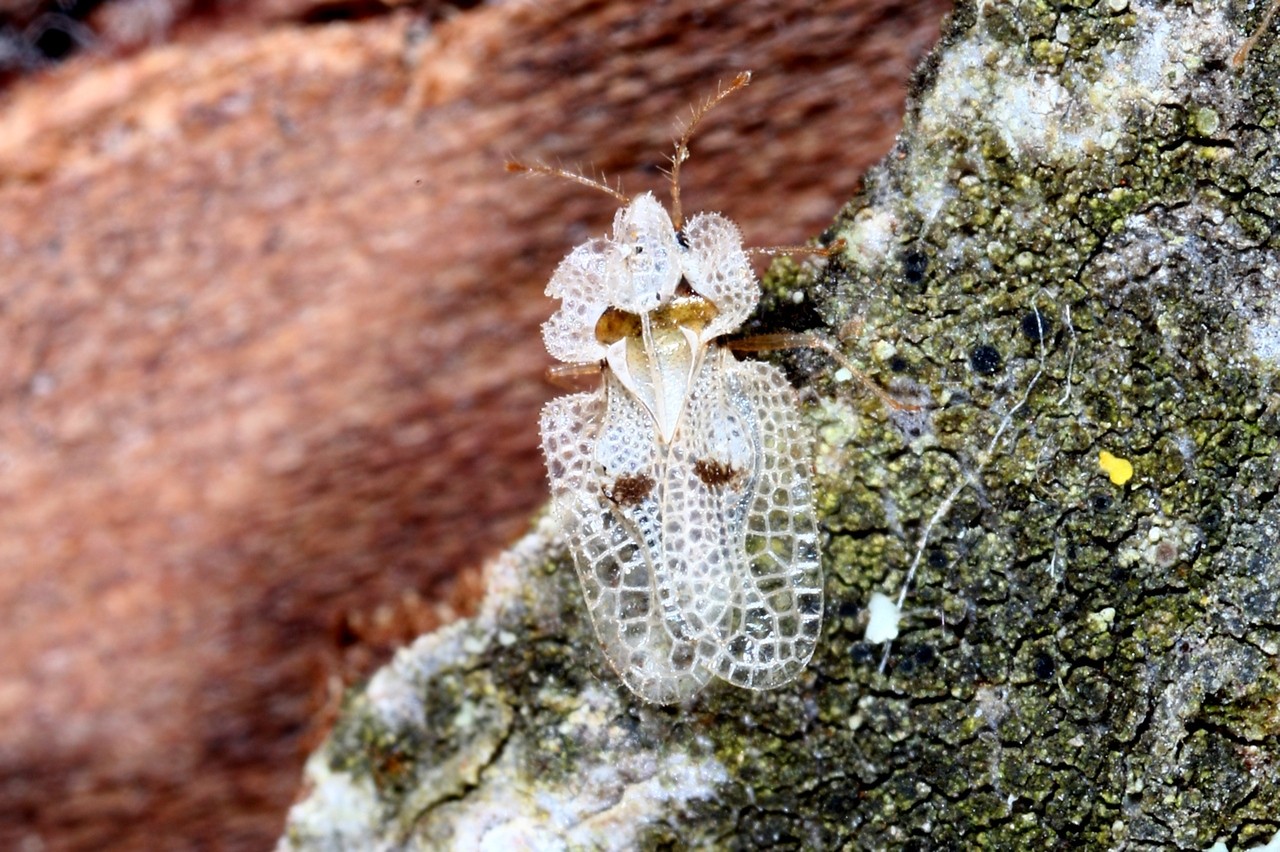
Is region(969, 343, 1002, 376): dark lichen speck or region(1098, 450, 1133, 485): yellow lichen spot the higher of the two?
region(969, 343, 1002, 376): dark lichen speck

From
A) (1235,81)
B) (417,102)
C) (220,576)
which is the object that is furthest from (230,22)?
(1235,81)

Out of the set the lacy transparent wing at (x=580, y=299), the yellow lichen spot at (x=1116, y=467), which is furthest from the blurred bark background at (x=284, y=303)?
the yellow lichen spot at (x=1116, y=467)

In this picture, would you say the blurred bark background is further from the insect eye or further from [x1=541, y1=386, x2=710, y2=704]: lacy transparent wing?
the insect eye

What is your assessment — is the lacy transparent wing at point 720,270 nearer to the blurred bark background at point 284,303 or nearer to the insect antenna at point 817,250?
the insect antenna at point 817,250

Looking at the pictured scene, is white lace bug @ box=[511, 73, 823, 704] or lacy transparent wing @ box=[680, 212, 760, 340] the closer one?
white lace bug @ box=[511, 73, 823, 704]

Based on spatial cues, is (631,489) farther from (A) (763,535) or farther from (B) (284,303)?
(B) (284,303)

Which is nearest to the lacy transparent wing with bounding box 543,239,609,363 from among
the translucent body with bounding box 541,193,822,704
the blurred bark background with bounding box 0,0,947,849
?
the translucent body with bounding box 541,193,822,704
